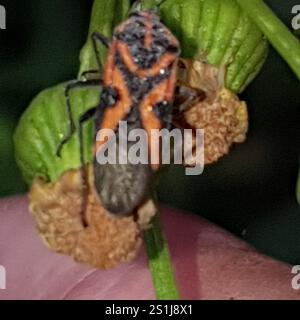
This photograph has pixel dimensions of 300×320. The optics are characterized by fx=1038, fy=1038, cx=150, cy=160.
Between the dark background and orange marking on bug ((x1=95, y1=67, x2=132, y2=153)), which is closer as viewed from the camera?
orange marking on bug ((x1=95, y1=67, x2=132, y2=153))

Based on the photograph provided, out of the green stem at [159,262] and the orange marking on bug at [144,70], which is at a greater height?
the orange marking on bug at [144,70]

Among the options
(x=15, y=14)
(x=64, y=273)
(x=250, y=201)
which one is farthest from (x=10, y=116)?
(x=250, y=201)

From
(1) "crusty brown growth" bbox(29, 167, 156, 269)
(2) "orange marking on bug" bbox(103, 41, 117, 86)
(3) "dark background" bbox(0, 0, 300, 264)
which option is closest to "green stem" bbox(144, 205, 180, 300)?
(1) "crusty brown growth" bbox(29, 167, 156, 269)

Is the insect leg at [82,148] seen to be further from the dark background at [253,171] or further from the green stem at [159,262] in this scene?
the dark background at [253,171]

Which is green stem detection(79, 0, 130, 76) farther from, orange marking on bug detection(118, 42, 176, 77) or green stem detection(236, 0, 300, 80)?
green stem detection(236, 0, 300, 80)

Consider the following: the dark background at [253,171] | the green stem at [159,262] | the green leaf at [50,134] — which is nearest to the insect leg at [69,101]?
the green leaf at [50,134]

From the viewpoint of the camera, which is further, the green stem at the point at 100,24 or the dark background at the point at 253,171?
the dark background at the point at 253,171

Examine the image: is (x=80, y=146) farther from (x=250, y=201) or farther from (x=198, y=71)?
(x=250, y=201)
